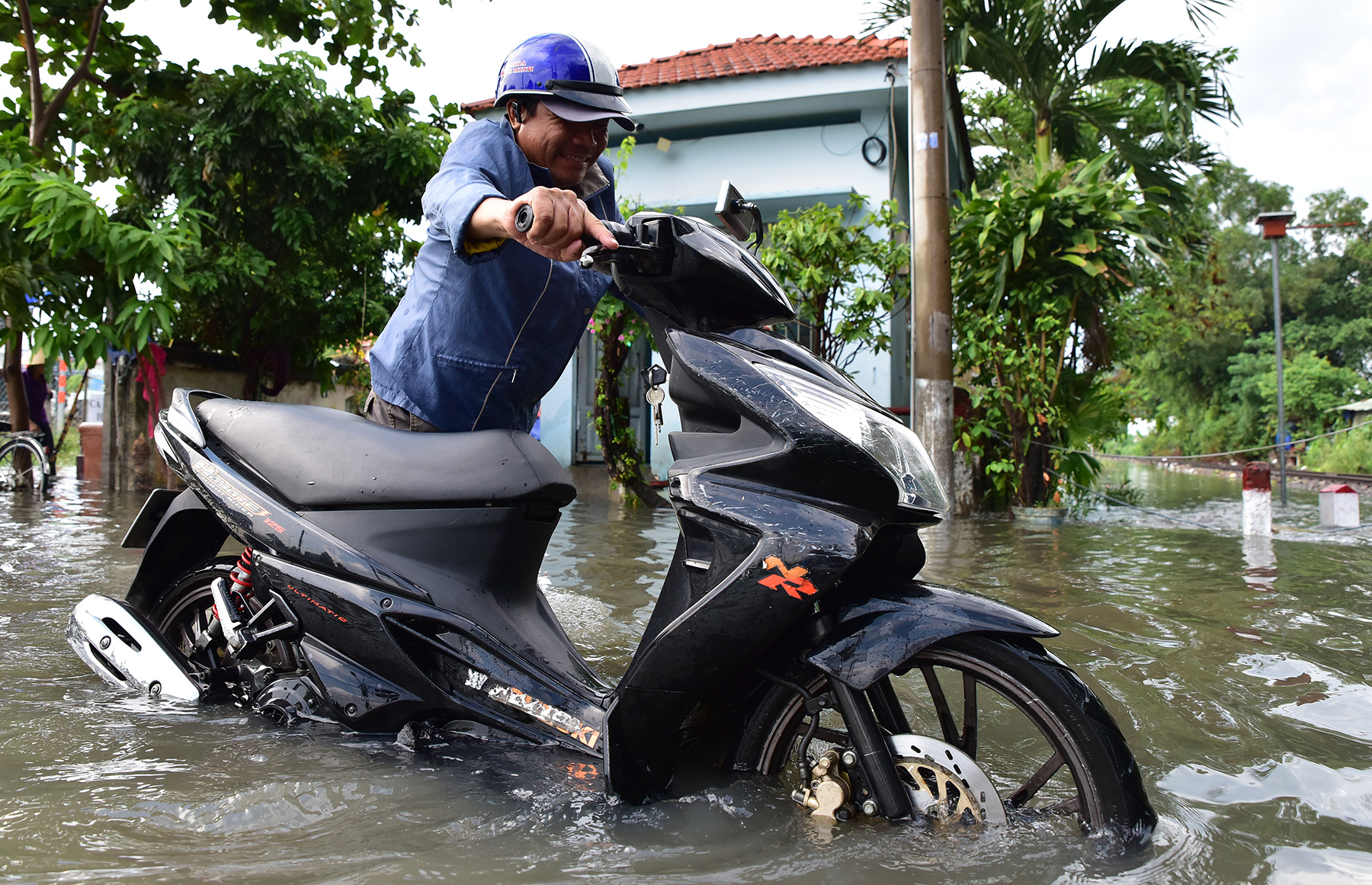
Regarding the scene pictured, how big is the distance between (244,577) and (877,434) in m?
1.59

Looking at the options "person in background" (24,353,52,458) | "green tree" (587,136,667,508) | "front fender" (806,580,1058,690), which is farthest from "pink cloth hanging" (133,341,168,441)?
"front fender" (806,580,1058,690)

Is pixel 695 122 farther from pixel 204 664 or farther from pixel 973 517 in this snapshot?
pixel 204 664

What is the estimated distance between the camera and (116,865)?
1538mm

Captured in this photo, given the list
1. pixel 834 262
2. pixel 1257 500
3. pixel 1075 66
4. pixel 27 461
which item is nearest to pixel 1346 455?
pixel 1075 66

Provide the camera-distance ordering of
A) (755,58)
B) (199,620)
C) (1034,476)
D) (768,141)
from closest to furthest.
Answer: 1. (199,620)
2. (1034,476)
3. (768,141)
4. (755,58)

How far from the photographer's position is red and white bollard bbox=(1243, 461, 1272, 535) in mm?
6184

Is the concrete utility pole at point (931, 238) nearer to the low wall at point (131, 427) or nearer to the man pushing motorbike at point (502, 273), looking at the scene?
the man pushing motorbike at point (502, 273)

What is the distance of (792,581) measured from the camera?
157 cm

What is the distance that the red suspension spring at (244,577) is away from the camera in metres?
2.28

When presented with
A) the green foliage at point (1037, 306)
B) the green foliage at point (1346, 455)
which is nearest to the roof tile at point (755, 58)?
the green foliage at point (1037, 306)

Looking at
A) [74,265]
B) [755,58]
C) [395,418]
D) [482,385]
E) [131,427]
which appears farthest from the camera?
[755,58]

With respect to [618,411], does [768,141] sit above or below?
above

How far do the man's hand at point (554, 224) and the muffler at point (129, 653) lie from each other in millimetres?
1486

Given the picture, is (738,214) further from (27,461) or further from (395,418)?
(27,461)
